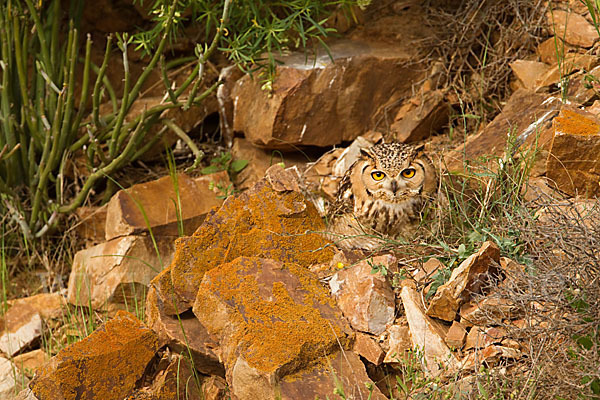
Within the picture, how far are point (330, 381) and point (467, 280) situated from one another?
658 mm

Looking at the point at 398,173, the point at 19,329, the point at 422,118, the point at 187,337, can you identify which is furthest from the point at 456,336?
the point at 19,329

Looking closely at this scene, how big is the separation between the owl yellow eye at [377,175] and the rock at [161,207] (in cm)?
130

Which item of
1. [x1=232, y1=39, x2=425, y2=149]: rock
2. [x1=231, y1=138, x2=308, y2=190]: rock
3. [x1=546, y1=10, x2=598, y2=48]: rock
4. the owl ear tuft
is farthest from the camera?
[x1=231, y1=138, x2=308, y2=190]: rock

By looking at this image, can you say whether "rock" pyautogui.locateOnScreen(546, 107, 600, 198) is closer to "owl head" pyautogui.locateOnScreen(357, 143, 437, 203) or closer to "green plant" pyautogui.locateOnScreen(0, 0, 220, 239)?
"owl head" pyautogui.locateOnScreen(357, 143, 437, 203)

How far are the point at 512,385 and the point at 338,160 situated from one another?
2.20 meters

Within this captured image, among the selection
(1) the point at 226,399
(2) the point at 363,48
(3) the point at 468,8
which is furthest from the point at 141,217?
(3) the point at 468,8

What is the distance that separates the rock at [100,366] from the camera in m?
2.79

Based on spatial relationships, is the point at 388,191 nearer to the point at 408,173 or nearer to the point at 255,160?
the point at 408,173

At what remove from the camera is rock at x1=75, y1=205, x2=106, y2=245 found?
4.45m

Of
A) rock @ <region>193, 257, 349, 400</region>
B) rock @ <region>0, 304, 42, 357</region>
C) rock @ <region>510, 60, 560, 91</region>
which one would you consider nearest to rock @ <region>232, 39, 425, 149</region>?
rock @ <region>510, 60, 560, 91</region>

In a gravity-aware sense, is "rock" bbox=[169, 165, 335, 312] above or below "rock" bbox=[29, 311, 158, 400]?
above

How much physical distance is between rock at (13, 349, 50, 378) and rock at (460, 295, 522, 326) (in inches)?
95.5

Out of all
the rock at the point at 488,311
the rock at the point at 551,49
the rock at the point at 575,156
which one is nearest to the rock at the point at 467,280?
the rock at the point at 488,311

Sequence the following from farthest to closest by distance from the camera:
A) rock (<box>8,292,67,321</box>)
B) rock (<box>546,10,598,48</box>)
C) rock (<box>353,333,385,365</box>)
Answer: rock (<box>8,292,67,321</box>)
rock (<box>546,10,598,48</box>)
rock (<box>353,333,385,365</box>)
